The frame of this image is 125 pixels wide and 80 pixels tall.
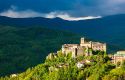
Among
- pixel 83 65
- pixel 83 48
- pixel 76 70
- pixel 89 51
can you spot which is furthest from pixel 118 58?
pixel 76 70

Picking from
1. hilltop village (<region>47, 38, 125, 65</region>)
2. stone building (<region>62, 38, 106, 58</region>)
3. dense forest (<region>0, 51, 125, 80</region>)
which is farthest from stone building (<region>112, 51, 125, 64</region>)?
stone building (<region>62, 38, 106, 58</region>)

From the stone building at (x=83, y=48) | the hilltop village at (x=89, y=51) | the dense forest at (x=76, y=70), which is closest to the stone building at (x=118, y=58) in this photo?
the hilltop village at (x=89, y=51)

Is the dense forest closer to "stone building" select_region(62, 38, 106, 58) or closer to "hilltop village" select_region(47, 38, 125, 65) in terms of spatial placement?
"hilltop village" select_region(47, 38, 125, 65)

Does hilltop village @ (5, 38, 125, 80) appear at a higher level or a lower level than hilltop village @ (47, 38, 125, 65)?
lower

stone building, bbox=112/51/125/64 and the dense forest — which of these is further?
stone building, bbox=112/51/125/64

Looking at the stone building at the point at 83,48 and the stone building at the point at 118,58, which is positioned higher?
the stone building at the point at 83,48

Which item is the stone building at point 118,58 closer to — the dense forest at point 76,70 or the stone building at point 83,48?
the dense forest at point 76,70

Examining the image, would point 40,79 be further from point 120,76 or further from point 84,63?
point 120,76

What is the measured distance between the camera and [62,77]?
175500 mm

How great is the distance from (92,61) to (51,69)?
A: 49.3 feet

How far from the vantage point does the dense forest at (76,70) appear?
551ft

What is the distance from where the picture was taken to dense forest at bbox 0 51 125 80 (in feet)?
551

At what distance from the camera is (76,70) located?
174625 millimetres

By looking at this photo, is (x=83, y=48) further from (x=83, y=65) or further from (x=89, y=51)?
(x=83, y=65)
